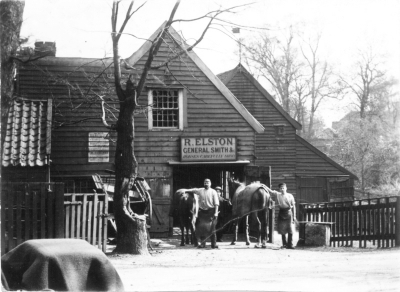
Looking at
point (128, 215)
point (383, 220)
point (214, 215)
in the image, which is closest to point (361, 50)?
point (383, 220)

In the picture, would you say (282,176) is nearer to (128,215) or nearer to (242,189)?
(242,189)

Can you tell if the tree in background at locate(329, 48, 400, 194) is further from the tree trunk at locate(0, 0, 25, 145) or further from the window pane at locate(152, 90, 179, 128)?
the tree trunk at locate(0, 0, 25, 145)

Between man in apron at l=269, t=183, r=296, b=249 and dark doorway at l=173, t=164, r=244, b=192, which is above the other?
dark doorway at l=173, t=164, r=244, b=192

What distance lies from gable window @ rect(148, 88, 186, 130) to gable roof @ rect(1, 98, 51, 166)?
13.8 ft

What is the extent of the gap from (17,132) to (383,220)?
35.7 feet

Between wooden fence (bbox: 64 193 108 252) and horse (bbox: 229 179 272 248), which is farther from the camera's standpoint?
horse (bbox: 229 179 272 248)

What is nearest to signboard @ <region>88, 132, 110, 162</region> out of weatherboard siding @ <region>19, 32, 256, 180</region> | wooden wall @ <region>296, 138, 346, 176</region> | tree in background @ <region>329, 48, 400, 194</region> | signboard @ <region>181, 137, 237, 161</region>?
weatherboard siding @ <region>19, 32, 256, 180</region>

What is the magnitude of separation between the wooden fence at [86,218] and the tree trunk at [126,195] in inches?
15.5

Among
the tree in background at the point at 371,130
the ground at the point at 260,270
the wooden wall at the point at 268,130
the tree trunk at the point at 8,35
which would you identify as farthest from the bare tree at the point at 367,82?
the tree trunk at the point at 8,35

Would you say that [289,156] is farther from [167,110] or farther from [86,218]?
[86,218]

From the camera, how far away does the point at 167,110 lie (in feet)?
71.1

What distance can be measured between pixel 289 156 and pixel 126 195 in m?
16.7

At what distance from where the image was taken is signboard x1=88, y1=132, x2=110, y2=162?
20531 mm

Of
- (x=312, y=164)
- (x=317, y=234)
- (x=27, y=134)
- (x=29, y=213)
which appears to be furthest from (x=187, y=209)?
(x=312, y=164)
